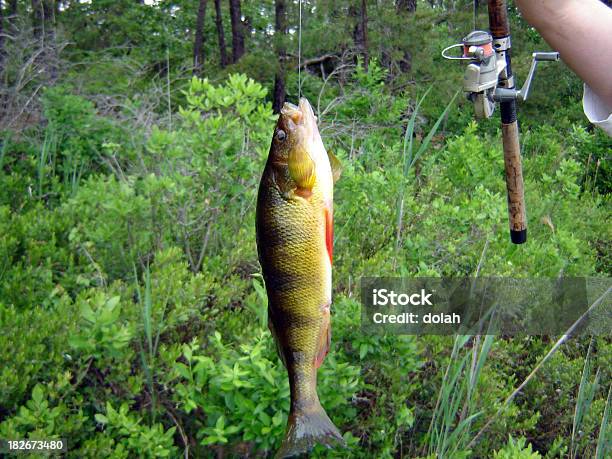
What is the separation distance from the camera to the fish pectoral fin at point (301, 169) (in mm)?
1433

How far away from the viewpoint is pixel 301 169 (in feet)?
4.72

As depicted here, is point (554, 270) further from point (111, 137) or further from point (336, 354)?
point (111, 137)

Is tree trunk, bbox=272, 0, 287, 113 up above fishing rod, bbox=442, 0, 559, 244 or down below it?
below

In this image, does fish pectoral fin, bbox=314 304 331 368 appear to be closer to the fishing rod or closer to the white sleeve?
the white sleeve

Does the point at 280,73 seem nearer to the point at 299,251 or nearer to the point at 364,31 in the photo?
the point at 364,31

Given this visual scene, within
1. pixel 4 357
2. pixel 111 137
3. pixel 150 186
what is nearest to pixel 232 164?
pixel 150 186

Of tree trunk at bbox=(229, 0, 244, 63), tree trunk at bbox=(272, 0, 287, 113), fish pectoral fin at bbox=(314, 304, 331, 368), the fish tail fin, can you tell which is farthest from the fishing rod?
tree trunk at bbox=(229, 0, 244, 63)

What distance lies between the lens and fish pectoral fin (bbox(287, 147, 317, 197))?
4.70ft

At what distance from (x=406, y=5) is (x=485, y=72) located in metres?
6.51

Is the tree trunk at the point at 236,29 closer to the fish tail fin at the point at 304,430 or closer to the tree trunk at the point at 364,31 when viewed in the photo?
the tree trunk at the point at 364,31

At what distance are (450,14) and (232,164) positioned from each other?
5750mm

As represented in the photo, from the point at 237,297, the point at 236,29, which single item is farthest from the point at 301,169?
the point at 236,29

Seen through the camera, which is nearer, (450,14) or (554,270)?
(554,270)

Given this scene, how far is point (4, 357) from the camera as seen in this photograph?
244 cm
